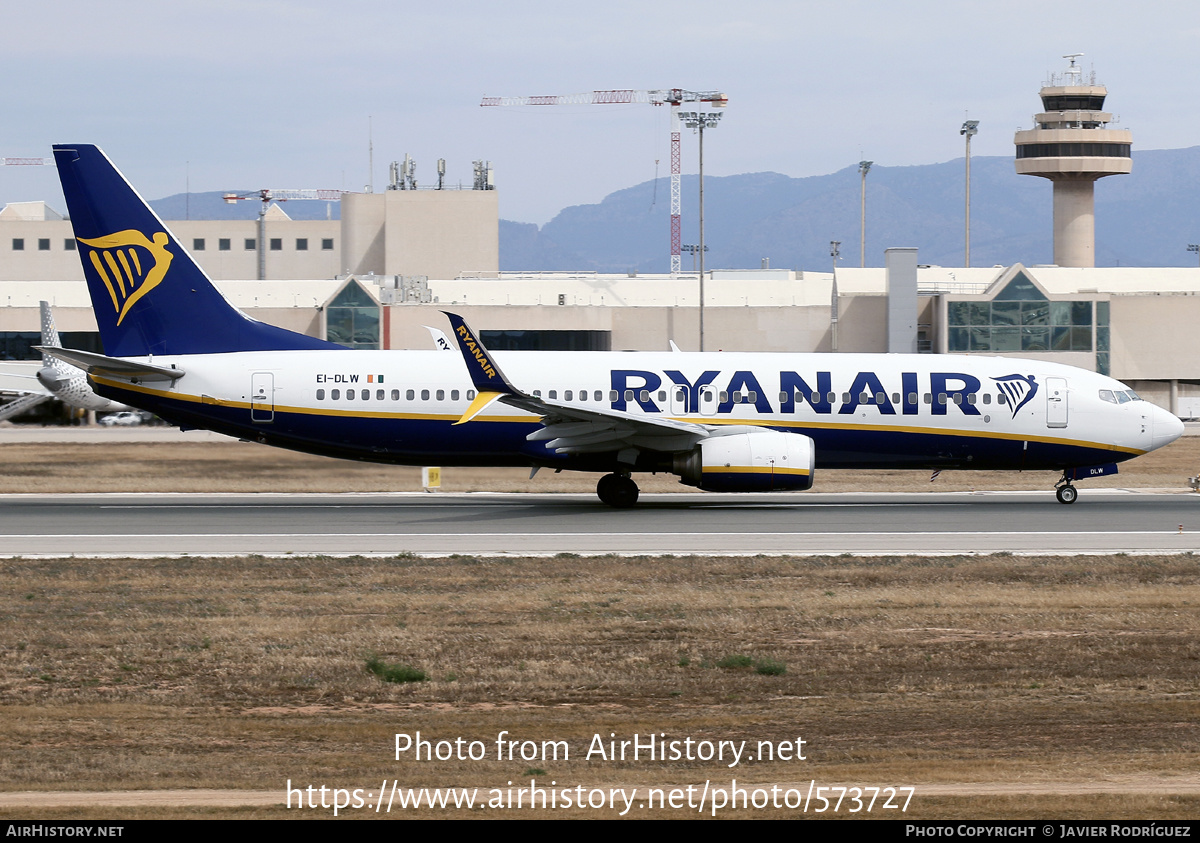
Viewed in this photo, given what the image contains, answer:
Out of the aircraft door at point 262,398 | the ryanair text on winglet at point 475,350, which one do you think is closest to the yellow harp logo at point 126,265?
the aircraft door at point 262,398

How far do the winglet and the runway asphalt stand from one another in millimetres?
2767

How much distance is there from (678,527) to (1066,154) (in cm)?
10159

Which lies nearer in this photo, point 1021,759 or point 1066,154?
point 1021,759

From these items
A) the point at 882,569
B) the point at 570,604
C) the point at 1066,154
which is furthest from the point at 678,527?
the point at 1066,154

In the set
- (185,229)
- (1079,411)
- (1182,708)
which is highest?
(185,229)

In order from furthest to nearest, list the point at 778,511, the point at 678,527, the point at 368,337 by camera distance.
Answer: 1. the point at 368,337
2. the point at 778,511
3. the point at 678,527

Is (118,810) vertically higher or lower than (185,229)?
lower

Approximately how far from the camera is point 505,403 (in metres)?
29.3

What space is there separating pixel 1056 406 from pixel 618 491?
1040 centimetres

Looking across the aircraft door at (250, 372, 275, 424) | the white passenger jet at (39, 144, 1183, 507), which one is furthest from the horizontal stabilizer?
the aircraft door at (250, 372, 275, 424)

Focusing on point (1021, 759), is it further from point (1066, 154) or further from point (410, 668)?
point (1066, 154)

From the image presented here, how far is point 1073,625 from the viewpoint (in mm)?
16844

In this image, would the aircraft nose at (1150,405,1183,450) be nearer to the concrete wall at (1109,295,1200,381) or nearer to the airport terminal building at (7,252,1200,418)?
the airport terminal building at (7,252,1200,418)

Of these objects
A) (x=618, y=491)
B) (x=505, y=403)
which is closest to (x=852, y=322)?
(x=618, y=491)
